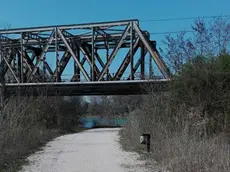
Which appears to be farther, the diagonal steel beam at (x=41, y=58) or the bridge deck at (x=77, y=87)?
the diagonal steel beam at (x=41, y=58)

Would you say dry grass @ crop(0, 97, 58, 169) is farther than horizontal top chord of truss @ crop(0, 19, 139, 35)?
No

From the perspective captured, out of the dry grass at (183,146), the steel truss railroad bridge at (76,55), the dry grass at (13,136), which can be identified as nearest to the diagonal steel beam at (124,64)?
the steel truss railroad bridge at (76,55)

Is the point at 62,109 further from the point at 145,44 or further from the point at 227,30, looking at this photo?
the point at 227,30

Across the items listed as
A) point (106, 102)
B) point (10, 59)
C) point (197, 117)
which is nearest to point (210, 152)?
point (197, 117)

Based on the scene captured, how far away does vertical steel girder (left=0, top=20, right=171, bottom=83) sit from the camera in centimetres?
4212

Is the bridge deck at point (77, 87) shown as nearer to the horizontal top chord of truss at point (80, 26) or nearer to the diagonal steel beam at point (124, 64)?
the diagonal steel beam at point (124, 64)

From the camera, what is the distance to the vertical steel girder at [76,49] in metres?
42.1

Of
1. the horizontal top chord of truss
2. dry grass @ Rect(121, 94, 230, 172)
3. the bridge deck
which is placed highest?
the horizontal top chord of truss

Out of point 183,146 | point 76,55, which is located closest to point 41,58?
point 76,55

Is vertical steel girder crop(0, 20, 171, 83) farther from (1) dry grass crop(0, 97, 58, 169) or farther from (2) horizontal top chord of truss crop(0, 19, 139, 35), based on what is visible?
(1) dry grass crop(0, 97, 58, 169)

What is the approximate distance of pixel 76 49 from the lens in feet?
153

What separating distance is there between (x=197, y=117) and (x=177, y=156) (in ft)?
12.8

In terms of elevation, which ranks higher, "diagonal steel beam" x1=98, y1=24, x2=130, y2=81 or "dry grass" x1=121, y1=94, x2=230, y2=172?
"diagonal steel beam" x1=98, y1=24, x2=130, y2=81

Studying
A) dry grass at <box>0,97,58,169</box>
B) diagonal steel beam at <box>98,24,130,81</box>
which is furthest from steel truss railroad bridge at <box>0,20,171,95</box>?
dry grass at <box>0,97,58,169</box>
